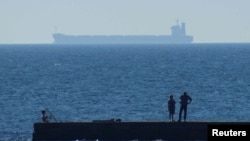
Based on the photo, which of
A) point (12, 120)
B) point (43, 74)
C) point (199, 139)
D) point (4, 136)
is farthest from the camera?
point (43, 74)

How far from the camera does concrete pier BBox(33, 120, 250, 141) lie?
118 feet

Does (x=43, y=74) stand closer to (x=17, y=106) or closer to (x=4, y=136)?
(x=17, y=106)

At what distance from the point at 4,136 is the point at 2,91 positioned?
34.9m

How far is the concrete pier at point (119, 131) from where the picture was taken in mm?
35875

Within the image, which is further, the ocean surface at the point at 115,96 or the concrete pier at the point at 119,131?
the ocean surface at the point at 115,96

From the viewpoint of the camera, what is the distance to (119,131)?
3609 centimetres

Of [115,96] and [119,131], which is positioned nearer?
[119,131]

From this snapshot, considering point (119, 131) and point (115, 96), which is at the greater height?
point (119, 131)

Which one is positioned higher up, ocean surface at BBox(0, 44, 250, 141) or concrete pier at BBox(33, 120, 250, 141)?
concrete pier at BBox(33, 120, 250, 141)

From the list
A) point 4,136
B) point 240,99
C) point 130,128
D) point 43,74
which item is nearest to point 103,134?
point 130,128

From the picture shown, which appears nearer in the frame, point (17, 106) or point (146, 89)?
point (17, 106)

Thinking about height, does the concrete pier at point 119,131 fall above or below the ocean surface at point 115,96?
above

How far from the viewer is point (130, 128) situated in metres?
36.2

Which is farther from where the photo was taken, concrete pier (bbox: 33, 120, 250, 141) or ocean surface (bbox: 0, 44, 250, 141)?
ocean surface (bbox: 0, 44, 250, 141)
